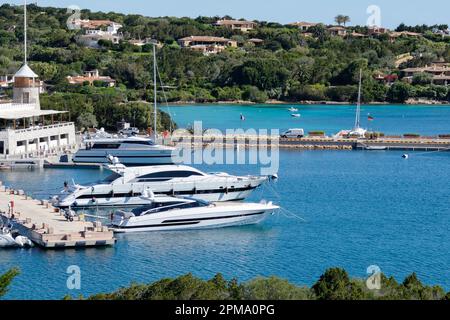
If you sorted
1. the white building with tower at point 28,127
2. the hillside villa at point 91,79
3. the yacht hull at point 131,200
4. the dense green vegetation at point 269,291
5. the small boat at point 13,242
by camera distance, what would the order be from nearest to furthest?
the dense green vegetation at point 269,291, the small boat at point 13,242, the yacht hull at point 131,200, the white building with tower at point 28,127, the hillside villa at point 91,79

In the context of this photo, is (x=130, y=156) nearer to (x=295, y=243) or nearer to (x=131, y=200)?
(x=131, y=200)

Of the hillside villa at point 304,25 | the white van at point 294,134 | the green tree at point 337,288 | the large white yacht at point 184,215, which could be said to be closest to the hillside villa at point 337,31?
the hillside villa at point 304,25

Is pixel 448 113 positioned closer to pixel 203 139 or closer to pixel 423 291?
pixel 203 139

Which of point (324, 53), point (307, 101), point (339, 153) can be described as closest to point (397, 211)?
point (339, 153)

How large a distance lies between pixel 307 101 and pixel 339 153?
42001 mm

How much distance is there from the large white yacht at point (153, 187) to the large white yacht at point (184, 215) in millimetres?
2369

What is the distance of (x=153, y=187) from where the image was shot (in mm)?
32219

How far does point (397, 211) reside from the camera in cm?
3250

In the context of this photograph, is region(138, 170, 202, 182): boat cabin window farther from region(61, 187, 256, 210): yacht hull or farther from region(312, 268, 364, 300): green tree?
region(312, 268, 364, 300): green tree

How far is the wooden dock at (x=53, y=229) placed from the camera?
83.5 feet

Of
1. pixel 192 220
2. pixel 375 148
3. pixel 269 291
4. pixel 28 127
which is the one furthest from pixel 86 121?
pixel 269 291

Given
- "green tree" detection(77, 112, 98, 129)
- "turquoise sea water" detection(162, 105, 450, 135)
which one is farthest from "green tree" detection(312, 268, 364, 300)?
"turquoise sea water" detection(162, 105, 450, 135)

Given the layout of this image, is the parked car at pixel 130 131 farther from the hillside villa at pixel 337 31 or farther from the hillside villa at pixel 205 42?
the hillside villa at pixel 337 31
